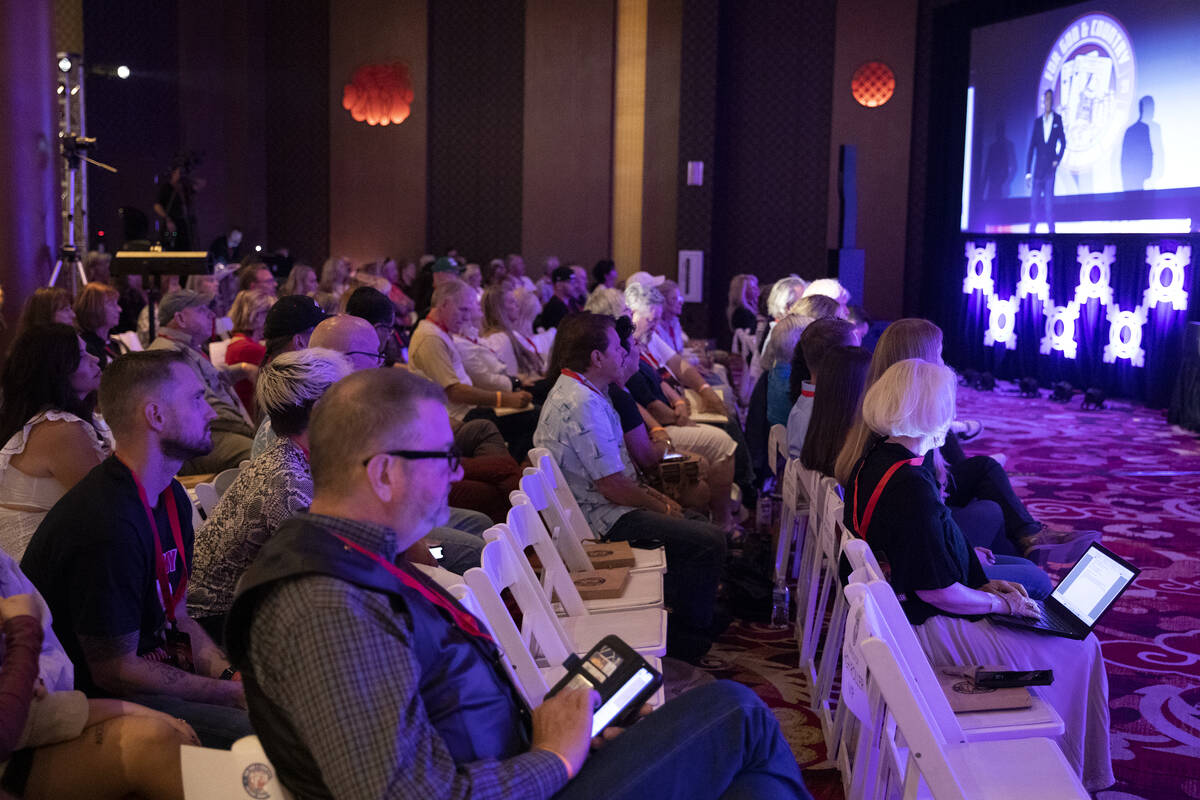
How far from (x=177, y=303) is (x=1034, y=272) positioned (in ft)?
31.7

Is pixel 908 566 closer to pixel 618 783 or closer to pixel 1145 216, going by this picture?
pixel 618 783

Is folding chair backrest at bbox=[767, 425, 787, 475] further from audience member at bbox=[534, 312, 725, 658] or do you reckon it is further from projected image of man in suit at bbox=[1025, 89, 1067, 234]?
projected image of man in suit at bbox=[1025, 89, 1067, 234]

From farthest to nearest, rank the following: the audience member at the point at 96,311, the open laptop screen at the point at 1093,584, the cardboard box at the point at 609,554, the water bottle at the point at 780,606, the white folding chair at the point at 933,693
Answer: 1. the audience member at the point at 96,311
2. the water bottle at the point at 780,606
3. the cardboard box at the point at 609,554
4. the open laptop screen at the point at 1093,584
5. the white folding chair at the point at 933,693

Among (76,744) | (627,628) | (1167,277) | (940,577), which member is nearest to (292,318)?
(627,628)

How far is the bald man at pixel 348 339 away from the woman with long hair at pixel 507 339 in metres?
2.84

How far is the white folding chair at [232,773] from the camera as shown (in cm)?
163

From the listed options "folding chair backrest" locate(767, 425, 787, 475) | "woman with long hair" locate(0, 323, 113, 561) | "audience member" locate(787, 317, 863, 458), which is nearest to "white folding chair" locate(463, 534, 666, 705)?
"woman with long hair" locate(0, 323, 113, 561)

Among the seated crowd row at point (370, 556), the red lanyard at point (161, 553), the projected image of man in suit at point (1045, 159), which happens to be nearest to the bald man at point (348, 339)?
the seated crowd row at point (370, 556)

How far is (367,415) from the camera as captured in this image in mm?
1685

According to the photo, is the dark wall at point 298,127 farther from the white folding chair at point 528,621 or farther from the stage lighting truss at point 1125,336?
the white folding chair at point 528,621

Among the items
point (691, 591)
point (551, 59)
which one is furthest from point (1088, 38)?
point (691, 591)

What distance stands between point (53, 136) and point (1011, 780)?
8.24m

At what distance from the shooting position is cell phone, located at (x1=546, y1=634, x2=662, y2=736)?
196 centimetres

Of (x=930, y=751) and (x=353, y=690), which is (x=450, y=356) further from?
(x=353, y=690)
